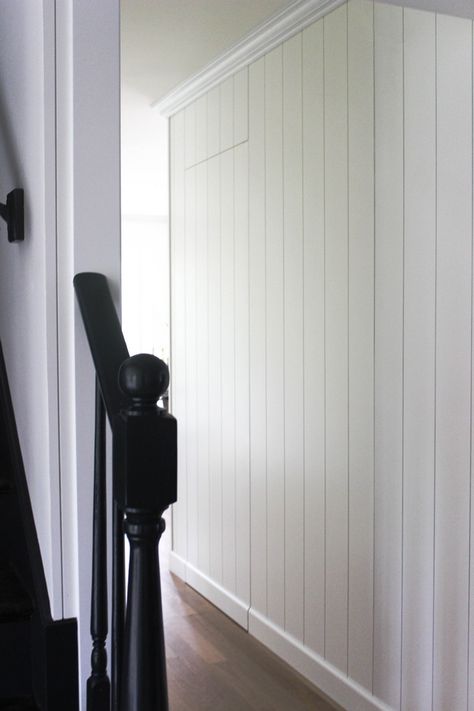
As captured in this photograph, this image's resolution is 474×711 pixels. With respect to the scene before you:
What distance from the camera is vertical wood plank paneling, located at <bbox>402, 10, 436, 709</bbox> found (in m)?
2.43

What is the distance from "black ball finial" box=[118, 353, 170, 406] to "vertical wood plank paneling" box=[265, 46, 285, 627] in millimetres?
2213

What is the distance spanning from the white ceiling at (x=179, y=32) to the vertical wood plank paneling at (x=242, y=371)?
1.58ft

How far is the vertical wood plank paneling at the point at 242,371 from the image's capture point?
3639 mm

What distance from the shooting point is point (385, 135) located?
263 centimetres

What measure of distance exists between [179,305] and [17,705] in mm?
2994

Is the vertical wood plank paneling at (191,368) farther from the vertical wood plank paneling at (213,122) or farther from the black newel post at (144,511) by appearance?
the black newel post at (144,511)

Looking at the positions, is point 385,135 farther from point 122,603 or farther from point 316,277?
point 122,603

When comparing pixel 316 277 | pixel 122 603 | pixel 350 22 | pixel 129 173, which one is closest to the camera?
pixel 122 603

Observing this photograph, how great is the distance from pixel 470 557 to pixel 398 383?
60cm

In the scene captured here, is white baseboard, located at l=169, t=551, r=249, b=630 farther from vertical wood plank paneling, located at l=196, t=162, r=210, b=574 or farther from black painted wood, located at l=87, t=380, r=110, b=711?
black painted wood, located at l=87, t=380, r=110, b=711

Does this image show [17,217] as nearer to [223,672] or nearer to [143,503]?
[143,503]

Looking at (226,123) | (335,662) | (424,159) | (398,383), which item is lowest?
(335,662)

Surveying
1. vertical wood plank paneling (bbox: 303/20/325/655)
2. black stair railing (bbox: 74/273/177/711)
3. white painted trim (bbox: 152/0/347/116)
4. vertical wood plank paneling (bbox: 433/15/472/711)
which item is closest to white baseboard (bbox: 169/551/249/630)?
vertical wood plank paneling (bbox: 303/20/325/655)

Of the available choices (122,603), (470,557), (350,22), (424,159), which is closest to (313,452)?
(470,557)
